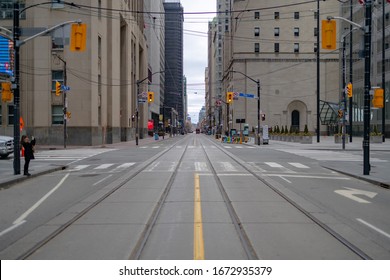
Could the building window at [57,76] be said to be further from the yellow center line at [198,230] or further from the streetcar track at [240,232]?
the streetcar track at [240,232]

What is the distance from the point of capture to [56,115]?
4934 centimetres

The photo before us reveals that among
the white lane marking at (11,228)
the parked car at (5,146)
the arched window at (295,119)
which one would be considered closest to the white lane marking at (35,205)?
the white lane marking at (11,228)

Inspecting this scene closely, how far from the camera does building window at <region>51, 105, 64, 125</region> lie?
49.2 m

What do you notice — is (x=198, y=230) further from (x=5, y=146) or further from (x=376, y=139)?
(x=376, y=139)

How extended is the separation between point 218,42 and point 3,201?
17094cm

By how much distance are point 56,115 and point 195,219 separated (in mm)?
42510

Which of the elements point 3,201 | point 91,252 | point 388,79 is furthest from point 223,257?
point 388,79

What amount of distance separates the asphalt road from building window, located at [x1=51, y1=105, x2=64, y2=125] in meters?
32.9

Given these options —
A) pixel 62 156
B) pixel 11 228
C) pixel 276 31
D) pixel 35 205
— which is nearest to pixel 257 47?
pixel 276 31

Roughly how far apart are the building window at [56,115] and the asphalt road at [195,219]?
→ 3287cm

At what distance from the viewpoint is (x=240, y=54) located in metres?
105

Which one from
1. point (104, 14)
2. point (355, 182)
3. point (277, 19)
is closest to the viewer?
point (355, 182)

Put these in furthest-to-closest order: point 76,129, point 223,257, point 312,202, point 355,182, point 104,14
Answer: point 104,14
point 76,129
point 355,182
point 312,202
point 223,257

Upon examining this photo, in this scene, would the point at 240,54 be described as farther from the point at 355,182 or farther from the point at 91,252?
the point at 91,252
